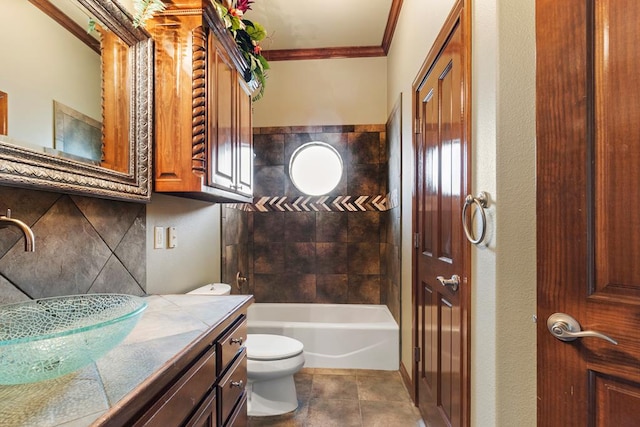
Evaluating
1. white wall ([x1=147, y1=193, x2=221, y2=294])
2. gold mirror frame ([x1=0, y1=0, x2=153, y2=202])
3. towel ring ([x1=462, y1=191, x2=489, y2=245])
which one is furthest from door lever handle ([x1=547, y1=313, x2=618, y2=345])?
white wall ([x1=147, y1=193, x2=221, y2=294])

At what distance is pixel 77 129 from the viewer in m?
1.09

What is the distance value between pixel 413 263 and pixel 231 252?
1.51 m

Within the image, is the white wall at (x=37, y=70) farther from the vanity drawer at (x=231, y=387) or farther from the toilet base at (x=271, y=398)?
the toilet base at (x=271, y=398)

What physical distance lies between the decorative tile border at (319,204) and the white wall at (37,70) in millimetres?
2172

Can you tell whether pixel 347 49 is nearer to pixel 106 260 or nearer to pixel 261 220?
pixel 261 220

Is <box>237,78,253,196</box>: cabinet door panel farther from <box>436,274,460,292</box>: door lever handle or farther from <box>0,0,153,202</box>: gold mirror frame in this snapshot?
<box>436,274,460,292</box>: door lever handle

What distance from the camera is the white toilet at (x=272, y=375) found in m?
1.90

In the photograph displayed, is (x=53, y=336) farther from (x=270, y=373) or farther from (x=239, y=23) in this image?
(x=239, y=23)

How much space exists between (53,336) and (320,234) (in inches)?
109

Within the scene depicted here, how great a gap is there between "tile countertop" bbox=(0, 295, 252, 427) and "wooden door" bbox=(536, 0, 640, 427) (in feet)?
3.24

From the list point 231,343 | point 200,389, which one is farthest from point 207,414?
point 231,343

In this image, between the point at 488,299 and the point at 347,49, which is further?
the point at 347,49

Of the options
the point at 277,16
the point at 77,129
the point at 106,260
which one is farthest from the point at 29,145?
the point at 277,16

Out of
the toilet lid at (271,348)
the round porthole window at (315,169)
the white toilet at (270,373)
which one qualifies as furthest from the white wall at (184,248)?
the round porthole window at (315,169)
